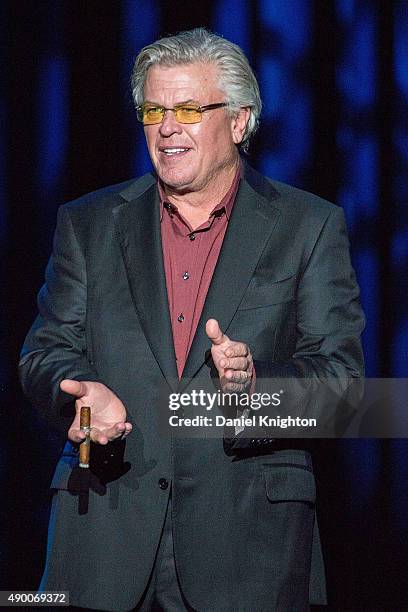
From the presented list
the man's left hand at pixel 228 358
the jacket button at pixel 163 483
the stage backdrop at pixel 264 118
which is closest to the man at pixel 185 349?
the jacket button at pixel 163 483

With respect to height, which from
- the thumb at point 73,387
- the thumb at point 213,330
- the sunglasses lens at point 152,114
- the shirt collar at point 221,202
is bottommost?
the thumb at point 73,387

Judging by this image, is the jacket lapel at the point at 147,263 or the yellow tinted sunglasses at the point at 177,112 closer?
the jacket lapel at the point at 147,263

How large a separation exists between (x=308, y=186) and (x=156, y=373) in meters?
1.12

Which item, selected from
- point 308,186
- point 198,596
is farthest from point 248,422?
point 308,186

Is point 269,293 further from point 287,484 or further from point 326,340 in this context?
point 287,484

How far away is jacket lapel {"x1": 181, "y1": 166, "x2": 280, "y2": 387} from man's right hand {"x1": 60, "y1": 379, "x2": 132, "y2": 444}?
19cm

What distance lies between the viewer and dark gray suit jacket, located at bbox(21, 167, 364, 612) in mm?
2314

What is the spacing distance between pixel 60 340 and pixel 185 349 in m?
0.27

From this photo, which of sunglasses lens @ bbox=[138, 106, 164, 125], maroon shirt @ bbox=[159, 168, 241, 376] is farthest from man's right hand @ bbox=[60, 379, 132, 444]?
sunglasses lens @ bbox=[138, 106, 164, 125]

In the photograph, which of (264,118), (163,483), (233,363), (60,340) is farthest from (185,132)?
(264,118)

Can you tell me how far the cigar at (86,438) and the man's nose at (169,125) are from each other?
2.08 ft

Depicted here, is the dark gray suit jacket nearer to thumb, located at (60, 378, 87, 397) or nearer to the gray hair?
thumb, located at (60, 378, 87, 397)

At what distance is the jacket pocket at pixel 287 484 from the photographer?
2330mm

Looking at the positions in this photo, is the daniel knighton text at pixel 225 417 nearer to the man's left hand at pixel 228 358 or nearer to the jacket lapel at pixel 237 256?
the jacket lapel at pixel 237 256
